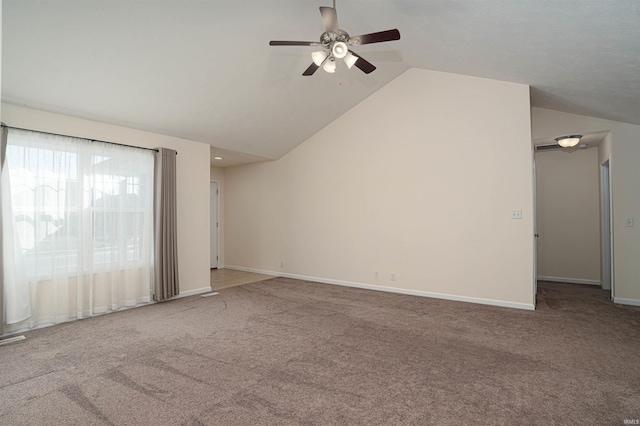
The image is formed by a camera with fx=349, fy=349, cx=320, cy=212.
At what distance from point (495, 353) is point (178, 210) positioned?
15.3ft

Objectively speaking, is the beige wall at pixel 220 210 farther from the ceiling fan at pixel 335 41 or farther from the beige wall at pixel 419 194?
A: the ceiling fan at pixel 335 41

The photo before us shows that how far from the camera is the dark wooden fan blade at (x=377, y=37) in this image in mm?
2971

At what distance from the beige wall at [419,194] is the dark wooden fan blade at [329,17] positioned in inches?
115

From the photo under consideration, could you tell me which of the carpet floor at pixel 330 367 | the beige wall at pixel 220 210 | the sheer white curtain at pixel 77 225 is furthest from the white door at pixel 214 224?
the carpet floor at pixel 330 367

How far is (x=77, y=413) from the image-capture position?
2.45 meters

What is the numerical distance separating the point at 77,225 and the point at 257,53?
3081 mm

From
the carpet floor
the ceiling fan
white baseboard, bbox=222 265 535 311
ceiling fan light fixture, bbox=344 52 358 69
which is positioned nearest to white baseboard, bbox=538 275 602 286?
the carpet floor

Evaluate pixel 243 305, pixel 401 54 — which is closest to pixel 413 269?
pixel 243 305

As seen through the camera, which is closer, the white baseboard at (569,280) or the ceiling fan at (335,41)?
the ceiling fan at (335,41)

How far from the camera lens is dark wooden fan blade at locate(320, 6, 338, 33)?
2879mm

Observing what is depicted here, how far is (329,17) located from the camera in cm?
296

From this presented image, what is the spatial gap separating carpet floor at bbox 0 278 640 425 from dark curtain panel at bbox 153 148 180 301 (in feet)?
1.77

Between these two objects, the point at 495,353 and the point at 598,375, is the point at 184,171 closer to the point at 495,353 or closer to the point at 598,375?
the point at 495,353

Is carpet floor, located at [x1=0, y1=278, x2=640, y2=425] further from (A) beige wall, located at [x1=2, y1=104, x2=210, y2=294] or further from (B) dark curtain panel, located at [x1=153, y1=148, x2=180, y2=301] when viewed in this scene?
(A) beige wall, located at [x1=2, y1=104, x2=210, y2=294]
